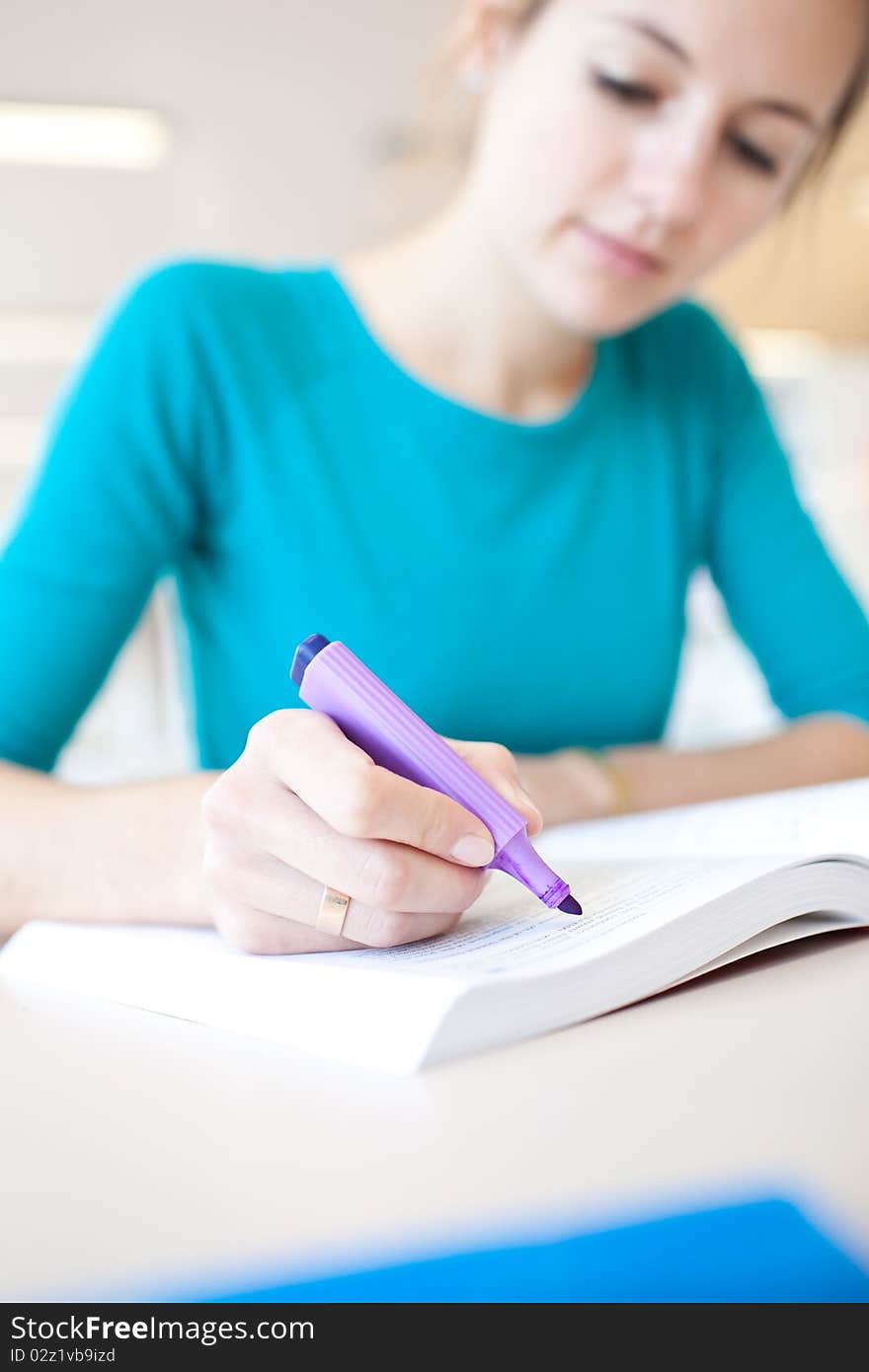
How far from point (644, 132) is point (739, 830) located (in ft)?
1.66

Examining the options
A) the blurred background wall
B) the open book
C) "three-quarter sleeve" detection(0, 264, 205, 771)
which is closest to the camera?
the open book

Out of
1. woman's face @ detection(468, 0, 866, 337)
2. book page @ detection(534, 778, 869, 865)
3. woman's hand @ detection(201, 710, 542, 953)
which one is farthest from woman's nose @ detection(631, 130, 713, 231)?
woman's hand @ detection(201, 710, 542, 953)

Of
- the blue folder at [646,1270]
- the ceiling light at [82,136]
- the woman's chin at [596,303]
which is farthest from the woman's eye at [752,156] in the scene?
the ceiling light at [82,136]

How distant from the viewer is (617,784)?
0.75m

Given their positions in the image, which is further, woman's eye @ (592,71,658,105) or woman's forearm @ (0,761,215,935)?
woman's eye @ (592,71,658,105)

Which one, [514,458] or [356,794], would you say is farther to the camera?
[514,458]

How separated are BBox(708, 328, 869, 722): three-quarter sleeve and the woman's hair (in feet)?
0.65

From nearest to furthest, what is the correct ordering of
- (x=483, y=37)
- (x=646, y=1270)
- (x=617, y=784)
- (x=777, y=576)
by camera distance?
(x=646, y=1270) → (x=617, y=784) → (x=483, y=37) → (x=777, y=576)

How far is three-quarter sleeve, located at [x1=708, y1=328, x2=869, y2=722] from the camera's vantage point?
955 millimetres

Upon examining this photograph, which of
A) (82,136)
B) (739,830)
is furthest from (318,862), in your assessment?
(82,136)

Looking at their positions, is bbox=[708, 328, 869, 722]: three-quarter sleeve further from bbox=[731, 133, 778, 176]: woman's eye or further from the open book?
the open book

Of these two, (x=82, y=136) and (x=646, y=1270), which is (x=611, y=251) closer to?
(x=646, y=1270)

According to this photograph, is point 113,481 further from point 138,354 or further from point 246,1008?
point 246,1008

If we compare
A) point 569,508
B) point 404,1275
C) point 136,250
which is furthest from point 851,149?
point 404,1275
